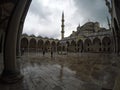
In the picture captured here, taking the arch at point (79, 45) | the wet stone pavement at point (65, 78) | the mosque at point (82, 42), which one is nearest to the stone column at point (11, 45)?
the wet stone pavement at point (65, 78)

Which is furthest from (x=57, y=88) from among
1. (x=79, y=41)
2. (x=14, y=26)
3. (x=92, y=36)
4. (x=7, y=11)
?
(x=79, y=41)

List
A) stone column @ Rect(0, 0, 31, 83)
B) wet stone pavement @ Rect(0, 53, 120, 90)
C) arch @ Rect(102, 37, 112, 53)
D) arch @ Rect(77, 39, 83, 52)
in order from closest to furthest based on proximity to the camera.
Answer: wet stone pavement @ Rect(0, 53, 120, 90), stone column @ Rect(0, 0, 31, 83), arch @ Rect(102, 37, 112, 53), arch @ Rect(77, 39, 83, 52)

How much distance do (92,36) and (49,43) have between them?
85.0 feet

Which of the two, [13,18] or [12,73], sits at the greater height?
[13,18]

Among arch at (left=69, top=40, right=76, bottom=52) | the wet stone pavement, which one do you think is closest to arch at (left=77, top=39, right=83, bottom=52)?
arch at (left=69, top=40, right=76, bottom=52)

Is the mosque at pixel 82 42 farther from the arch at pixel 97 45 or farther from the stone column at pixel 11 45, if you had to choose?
the stone column at pixel 11 45

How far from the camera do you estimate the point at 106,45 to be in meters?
52.8

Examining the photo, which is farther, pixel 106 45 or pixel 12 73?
pixel 106 45

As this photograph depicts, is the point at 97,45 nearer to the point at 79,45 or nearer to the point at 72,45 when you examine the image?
the point at 79,45

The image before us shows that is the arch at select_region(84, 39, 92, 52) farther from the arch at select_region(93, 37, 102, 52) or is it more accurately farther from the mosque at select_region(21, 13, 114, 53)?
the arch at select_region(93, 37, 102, 52)

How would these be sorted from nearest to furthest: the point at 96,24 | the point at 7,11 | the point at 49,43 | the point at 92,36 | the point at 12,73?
1. the point at 12,73
2. the point at 7,11
3. the point at 92,36
4. the point at 49,43
5. the point at 96,24

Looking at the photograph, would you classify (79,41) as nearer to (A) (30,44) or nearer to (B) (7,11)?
(A) (30,44)

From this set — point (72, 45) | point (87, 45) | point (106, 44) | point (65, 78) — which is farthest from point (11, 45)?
point (72, 45)

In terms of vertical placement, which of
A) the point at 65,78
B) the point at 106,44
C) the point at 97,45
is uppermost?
the point at 106,44
